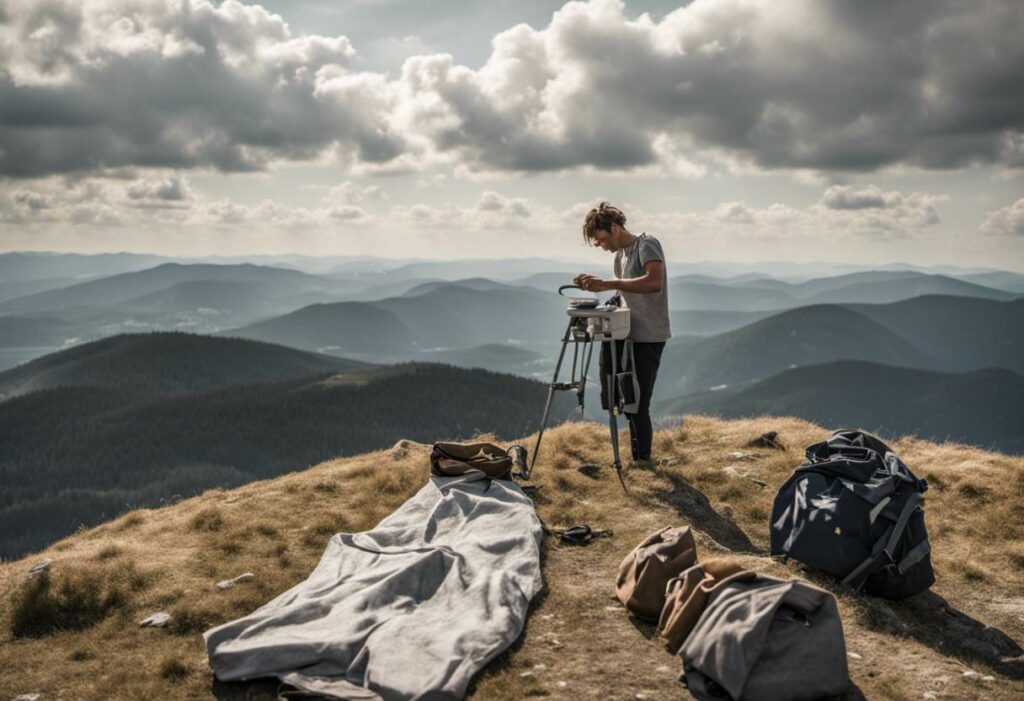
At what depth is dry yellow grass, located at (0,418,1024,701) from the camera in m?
5.41

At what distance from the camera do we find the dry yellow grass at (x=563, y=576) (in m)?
5.41

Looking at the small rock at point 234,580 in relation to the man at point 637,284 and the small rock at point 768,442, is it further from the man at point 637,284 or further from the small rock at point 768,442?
the small rock at point 768,442

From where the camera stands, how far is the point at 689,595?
5719mm

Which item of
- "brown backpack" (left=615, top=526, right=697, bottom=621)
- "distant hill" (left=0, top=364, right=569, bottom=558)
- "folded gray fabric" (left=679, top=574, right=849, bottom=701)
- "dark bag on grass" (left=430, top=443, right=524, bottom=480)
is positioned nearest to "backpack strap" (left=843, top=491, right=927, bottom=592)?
"brown backpack" (left=615, top=526, right=697, bottom=621)

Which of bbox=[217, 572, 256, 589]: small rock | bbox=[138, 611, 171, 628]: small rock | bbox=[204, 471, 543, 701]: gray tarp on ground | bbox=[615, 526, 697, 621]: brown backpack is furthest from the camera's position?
bbox=[217, 572, 256, 589]: small rock

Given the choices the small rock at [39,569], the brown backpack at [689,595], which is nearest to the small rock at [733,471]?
the brown backpack at [689,595]

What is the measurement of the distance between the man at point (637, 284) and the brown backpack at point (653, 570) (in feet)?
10.9

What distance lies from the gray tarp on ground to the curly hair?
4320 millimetres

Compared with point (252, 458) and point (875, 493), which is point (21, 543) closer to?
point (252, 458)

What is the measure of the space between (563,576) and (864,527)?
3.47 m

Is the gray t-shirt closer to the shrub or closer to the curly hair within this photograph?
the curly hair

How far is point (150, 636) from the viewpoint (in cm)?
616

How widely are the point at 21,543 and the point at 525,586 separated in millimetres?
198529

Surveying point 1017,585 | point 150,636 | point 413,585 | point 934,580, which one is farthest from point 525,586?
point 1017,585
